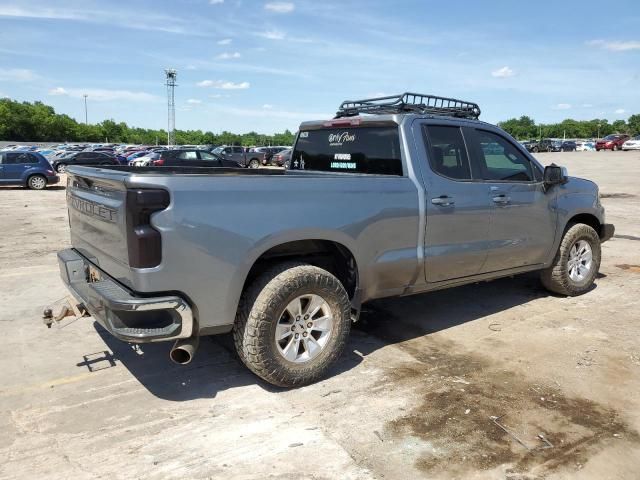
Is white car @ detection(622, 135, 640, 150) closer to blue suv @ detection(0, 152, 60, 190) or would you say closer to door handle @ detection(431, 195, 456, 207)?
blue suv @ detection(0, 152, 60, 190)

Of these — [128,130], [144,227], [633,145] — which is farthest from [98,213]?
[128,130]

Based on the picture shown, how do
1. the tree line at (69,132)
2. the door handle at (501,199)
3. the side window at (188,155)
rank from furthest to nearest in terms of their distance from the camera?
the tree line at (69,132) → the side window at (188,155) → the door handle at (501,199)

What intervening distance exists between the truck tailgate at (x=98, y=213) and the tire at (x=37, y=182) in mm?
19311

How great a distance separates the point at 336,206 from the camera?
12.8 ft

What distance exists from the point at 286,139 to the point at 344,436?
135407 mm

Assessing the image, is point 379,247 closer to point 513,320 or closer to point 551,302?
point 513,320

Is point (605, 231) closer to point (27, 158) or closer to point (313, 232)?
point (313, 232)

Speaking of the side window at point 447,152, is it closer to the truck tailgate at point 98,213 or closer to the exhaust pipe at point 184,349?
the exhaust pipe at point 184,349

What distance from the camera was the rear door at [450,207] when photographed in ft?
14.9

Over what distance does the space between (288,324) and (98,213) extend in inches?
A: 58.2

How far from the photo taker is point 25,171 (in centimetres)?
2116

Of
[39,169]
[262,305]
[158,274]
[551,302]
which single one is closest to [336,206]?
[262,305]

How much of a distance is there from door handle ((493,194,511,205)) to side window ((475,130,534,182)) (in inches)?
7.6

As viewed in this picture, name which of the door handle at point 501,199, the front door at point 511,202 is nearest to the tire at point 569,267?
the front door at point 511,202
